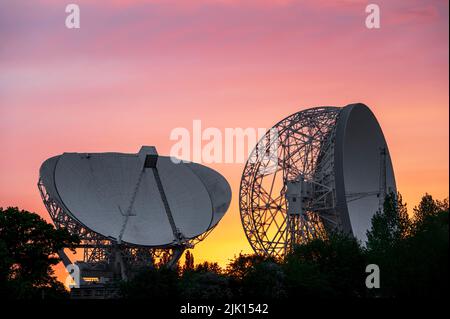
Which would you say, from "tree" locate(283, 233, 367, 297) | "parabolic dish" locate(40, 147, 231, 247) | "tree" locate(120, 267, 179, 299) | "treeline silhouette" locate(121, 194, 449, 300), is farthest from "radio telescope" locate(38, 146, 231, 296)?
"tree" locate(120, 267, 179, 299)

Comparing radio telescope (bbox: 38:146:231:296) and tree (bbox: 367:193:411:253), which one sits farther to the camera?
radio telescope (bbox: 38:146:231:296)

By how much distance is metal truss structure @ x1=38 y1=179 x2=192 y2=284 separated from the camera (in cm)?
12706

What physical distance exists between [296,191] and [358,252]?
→ 10.1 meters

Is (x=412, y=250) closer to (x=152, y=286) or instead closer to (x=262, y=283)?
(x=262, y=283)

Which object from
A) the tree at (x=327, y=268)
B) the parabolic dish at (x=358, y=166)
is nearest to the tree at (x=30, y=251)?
the tree at (x=327, y=268)

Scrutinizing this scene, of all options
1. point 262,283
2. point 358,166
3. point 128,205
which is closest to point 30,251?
point 262,283

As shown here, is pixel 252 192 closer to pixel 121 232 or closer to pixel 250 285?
pixel 121 232

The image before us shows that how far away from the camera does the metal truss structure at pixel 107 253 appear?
417 feet

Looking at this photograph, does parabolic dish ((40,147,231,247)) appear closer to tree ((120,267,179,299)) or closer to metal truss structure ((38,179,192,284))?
metal truss structure ((38,179,192,284))

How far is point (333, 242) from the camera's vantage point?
11712 centimetres
